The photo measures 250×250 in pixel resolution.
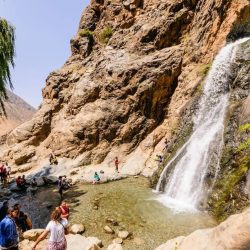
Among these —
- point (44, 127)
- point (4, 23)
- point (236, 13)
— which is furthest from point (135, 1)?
point (4, 23)

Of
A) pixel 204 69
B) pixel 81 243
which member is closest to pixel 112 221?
pixel 81 243

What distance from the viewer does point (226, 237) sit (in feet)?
21.2

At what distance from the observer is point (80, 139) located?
35281 millimetres

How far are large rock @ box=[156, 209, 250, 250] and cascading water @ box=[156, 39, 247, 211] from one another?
1152 centimetres

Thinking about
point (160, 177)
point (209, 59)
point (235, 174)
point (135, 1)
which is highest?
point (135, 1)

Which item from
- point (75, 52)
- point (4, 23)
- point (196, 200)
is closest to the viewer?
point (4, 23)

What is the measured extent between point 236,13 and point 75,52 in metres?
27.3

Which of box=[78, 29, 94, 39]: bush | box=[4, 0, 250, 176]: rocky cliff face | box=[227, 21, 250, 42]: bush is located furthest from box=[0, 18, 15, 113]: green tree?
box=[78, 29, 94, 39]: bush

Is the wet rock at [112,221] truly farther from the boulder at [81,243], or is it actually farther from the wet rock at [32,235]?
the wet rock at [32,235]

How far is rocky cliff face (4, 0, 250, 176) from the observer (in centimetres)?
3359

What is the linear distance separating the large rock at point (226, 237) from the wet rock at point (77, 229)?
8.99 meters

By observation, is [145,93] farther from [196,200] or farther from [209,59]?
[196,200]

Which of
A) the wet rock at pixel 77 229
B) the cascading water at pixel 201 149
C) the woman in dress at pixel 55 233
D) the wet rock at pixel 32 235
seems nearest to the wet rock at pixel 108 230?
the wet rock at pixel 77 229

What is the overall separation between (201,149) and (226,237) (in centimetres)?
1691
